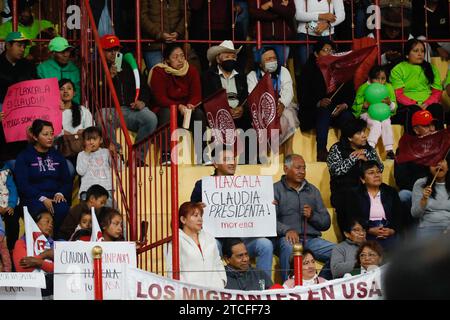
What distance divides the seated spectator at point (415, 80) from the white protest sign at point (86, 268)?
518 centimetres

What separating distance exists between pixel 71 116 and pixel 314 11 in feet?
11.7

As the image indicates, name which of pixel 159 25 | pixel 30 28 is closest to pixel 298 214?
pixel 159 25

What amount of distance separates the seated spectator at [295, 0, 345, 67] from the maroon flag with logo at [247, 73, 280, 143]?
4.97ft

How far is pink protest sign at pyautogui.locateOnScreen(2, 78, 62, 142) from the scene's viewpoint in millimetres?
12453

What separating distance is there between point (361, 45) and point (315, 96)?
1085 millimetres

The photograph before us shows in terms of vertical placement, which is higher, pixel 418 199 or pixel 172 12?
pixel 172 12

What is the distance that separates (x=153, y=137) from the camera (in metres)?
11.1

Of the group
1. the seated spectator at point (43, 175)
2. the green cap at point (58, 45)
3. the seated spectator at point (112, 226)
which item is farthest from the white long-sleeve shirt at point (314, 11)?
the seated spectator at point (112, 226)

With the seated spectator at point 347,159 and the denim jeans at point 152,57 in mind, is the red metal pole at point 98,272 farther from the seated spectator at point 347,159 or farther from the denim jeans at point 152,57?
the denim jeans at point 152,57

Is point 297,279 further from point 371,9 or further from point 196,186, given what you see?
point 371,9

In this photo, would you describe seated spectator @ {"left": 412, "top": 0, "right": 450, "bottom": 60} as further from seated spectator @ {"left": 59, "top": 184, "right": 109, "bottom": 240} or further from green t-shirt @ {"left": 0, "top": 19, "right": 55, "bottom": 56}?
seated spectator @ {"left": 59, "top": 184, "right": 109, "bottom": 240}
